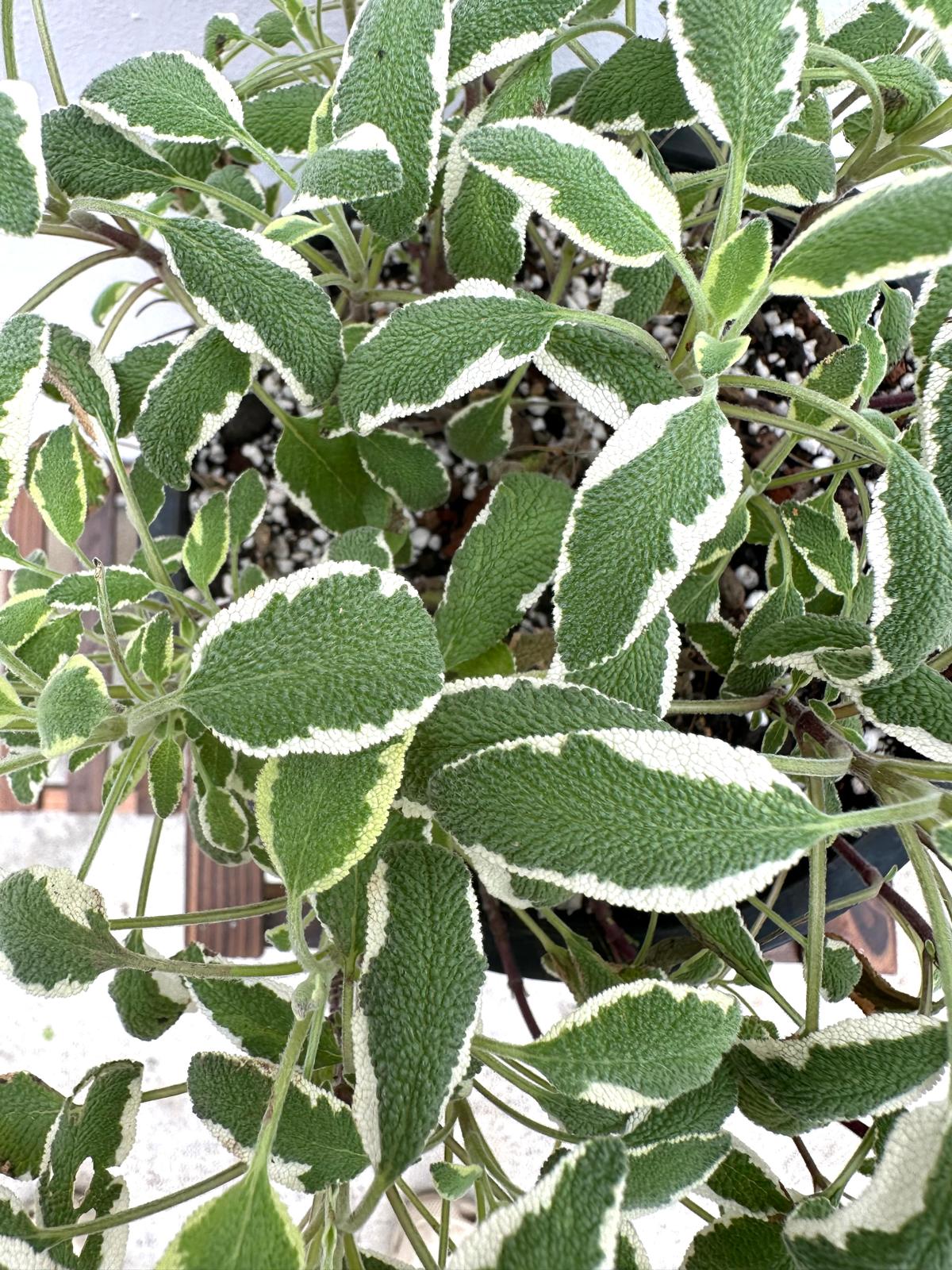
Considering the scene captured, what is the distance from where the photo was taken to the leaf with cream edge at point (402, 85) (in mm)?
477

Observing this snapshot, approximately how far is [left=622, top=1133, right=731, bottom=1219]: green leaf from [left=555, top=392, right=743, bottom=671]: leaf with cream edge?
0.86 feet

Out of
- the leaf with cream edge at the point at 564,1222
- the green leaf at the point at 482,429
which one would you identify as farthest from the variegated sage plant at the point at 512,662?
the green leaf at the point at 482,429

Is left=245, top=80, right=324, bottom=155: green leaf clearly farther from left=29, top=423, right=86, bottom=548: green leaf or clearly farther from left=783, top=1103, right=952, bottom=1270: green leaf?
left=783, top=1103, right=952, bottom=1270: green leaf

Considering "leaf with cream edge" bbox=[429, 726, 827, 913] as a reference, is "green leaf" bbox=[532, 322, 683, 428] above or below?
above

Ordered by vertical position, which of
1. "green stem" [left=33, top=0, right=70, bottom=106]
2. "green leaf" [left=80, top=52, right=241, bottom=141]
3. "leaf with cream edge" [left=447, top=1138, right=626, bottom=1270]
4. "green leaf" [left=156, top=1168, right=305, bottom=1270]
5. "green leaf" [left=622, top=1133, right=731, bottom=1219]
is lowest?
"green leaf" [left=622, top=1133, right=731, bottom=1219]

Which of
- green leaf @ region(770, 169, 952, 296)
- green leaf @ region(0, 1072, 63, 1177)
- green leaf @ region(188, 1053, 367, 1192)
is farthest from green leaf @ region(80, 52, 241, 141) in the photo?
green leaf @ region(0, 1072, 63, 1177)

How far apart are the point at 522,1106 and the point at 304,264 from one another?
106 cm

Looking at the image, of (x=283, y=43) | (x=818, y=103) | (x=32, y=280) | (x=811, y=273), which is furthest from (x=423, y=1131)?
(x=32, y=280)

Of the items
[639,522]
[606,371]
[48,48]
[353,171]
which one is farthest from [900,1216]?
[48,48]

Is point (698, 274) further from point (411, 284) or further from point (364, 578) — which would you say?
point (364, 578)

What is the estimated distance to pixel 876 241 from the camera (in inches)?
16.3

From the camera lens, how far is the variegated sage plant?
0.43 meters

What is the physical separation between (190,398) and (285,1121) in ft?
1.31

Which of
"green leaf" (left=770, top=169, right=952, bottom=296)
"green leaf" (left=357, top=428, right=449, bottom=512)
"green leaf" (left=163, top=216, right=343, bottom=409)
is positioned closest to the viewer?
"green leaf" (left=770, top=169, right=952, bottom=296)
